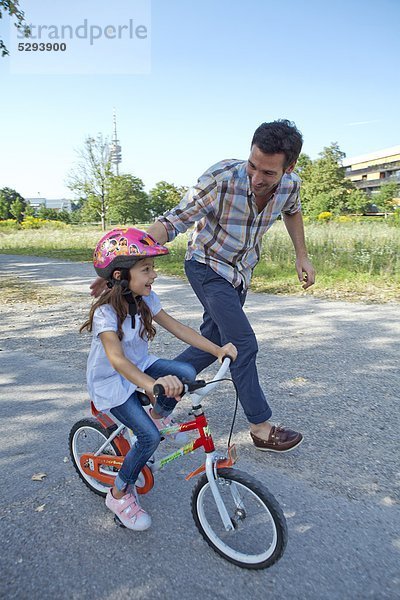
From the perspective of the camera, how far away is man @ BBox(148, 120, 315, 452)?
287 cm

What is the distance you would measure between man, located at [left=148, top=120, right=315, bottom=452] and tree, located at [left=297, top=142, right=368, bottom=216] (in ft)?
145

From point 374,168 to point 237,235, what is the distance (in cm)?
9443

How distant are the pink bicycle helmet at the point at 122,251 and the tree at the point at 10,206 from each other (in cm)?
6587

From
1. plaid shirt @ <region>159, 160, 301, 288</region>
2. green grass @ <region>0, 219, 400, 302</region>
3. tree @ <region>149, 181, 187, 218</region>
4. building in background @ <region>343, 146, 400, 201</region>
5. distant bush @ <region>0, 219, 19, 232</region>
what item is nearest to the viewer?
plaid shirt @ <region>159, 160, 301, 288</region>

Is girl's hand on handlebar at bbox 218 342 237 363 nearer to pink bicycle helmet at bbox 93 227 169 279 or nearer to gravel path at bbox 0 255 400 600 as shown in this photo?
pink bicycle helmet at bbox 93 227 169 279

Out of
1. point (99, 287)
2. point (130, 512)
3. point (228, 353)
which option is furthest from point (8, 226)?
point (228, 353)

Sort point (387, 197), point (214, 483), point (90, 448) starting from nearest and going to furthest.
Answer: point (214, 483) < point (90, 448) < point (387, 197)

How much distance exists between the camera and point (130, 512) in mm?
2471

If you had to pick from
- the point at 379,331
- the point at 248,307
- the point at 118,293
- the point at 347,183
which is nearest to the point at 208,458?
the point at 118,293

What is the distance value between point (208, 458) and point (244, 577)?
1.69ft

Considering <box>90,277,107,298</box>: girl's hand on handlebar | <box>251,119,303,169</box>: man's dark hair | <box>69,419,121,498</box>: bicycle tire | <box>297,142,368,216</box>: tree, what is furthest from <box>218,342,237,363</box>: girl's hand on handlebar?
<box>297,142,368,216</box>: tree

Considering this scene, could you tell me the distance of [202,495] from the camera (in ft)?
7.77

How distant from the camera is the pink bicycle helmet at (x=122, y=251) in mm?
2365

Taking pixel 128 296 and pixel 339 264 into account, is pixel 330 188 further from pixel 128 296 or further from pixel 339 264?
pixel 128 296
